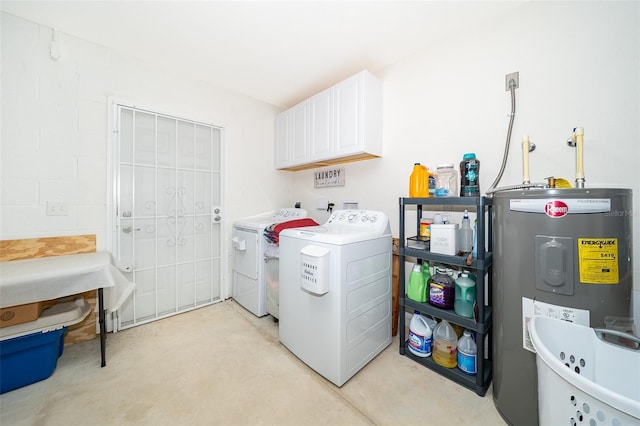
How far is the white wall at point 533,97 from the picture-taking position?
4.12 ft

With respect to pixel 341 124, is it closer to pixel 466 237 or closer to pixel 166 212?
pixel 466 237

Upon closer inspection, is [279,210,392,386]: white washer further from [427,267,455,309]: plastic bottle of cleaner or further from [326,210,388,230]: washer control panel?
[427,267,455,309]: plastic bottle of cleaner

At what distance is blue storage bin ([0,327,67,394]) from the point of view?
1374 millimetres

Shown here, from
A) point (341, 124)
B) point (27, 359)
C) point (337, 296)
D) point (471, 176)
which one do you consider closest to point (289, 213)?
point (341, 124)

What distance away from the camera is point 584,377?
2.09 feet

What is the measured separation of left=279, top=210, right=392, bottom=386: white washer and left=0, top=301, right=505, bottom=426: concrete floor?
0.13m

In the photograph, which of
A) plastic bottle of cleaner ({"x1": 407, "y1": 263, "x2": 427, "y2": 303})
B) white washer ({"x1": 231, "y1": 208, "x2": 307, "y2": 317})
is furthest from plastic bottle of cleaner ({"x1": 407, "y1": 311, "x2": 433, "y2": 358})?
white washer ({"x1": 231, "y1": 208, "x2": 307, "y2": 317})

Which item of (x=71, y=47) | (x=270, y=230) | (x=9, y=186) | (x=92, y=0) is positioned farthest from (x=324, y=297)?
(x=71, y=47)

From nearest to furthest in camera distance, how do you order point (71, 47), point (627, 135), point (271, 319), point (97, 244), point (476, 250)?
point (627, 135) < point (476, 250) < point (71, 47) < point (97, 244) < point (271, 319)

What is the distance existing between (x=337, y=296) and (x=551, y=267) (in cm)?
105

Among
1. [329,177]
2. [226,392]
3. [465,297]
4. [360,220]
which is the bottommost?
[226,392]

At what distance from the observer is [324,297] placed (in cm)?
149

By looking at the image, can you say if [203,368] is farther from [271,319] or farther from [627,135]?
[627,135]

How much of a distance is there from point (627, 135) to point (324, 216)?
240 centimetres
